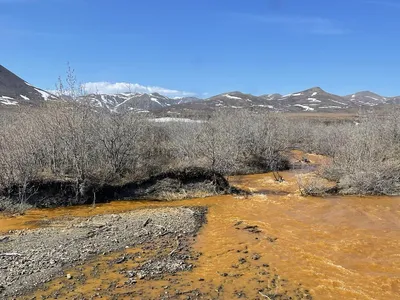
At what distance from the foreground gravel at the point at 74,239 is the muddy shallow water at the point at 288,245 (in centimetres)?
63

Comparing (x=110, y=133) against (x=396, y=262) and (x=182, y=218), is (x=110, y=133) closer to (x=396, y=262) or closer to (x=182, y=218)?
(x=182, y=218)

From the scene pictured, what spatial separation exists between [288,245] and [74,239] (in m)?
6.47

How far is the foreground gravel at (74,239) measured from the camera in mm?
8094

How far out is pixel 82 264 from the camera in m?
8.71

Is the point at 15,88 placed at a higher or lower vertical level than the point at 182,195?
higher

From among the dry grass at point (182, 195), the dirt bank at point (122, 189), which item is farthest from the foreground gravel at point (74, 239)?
the dirt bank at point (122, 189)

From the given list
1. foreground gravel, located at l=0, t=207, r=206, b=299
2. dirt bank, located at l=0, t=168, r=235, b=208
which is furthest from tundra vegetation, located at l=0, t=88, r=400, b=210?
foreground gravel, located at l=0, t=207, r=206, b=299

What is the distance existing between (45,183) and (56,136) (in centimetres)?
304

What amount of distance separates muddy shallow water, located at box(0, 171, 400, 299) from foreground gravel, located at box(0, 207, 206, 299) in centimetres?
63

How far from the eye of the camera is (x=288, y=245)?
10484 millimetres

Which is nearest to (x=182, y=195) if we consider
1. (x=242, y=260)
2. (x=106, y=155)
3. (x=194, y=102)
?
(x=106, y=155)

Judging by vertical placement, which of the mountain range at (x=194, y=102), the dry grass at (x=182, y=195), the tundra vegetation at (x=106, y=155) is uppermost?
the mountain range at (x=194, y=102)

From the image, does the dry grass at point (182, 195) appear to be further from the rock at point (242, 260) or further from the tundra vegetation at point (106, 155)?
the rock at point (242, 260)

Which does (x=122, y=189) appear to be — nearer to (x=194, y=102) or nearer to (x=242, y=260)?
(x=242, y=260)
